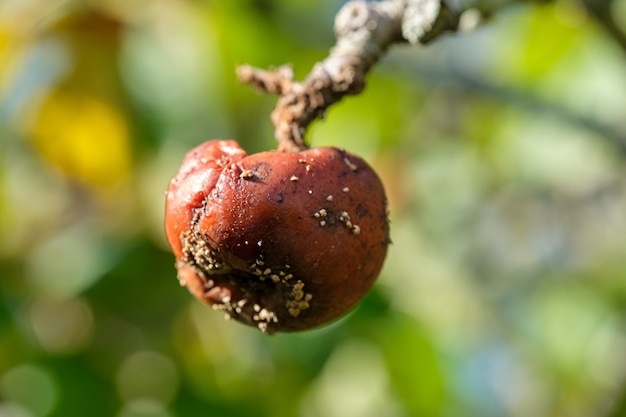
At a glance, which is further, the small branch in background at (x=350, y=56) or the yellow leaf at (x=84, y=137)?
the yellow leaf at (x=84, y=137)

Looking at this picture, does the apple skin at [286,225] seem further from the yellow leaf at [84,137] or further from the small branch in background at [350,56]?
the yellow leaf at [84,137]

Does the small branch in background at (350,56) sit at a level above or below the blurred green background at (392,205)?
above

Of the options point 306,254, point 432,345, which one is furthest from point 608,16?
point 432,345

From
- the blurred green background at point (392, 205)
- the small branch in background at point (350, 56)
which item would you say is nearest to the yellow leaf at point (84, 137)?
the blurred green background at point (392, 205)

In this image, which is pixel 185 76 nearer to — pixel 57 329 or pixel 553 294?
pixel 57 329

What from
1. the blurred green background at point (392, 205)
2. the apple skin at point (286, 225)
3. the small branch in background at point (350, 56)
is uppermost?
the small branch in background at point (350, 56)

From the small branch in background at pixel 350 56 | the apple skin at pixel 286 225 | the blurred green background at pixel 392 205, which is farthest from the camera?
the blurred green background at pixel 392 205

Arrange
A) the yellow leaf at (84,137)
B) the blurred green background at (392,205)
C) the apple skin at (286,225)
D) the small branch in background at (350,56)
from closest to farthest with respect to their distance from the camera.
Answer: the apple skin at (286,225), the small branch in background at (350,56), the blurred green background at (392,205), the yellow leaf at (84,137)
